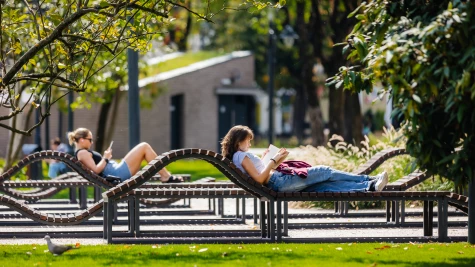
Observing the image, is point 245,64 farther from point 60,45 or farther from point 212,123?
point 60,45

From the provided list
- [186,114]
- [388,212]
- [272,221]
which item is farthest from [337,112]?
[186,114]

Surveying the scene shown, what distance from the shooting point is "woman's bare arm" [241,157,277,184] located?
10573mm

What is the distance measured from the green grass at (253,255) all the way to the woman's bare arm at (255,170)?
787mm

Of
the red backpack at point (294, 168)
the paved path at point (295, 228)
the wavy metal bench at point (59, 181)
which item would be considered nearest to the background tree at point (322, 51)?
the paved path at point (295, 228)

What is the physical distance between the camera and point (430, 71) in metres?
7.91

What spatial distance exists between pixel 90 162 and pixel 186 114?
3239cm

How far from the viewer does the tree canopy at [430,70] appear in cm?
790

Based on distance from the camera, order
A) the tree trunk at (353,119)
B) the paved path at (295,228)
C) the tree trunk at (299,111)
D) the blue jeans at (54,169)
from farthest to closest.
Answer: the tree trunk at (299,111), the tree trunk at (353,119), the blue jeans at (54,169), the paved path at (295,228)

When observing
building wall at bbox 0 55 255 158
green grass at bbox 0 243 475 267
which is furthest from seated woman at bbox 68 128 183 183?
building wall at bbox 0 55 255 158

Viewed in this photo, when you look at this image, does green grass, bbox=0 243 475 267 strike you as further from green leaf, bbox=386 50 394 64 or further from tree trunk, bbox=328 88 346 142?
Result: tree trunk, bbox=328 88 346 142

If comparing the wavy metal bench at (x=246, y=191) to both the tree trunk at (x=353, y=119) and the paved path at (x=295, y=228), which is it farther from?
the tree trunk at (x=353, y=119)

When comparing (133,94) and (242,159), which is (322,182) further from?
(133,94)

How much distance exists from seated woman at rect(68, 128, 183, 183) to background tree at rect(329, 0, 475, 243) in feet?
18.8

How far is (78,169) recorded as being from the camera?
521 inches
